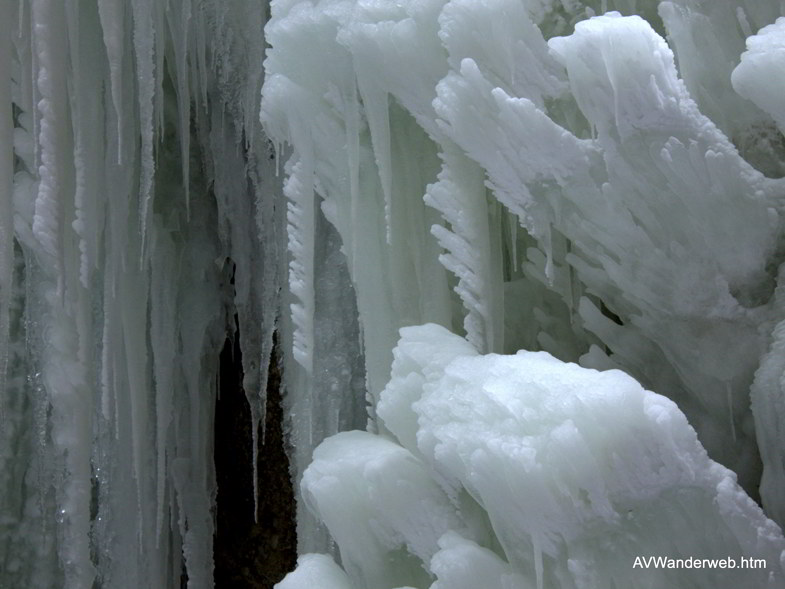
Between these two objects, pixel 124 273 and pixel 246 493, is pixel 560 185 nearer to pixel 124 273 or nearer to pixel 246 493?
pixel 124 273

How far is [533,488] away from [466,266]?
0.41 meters

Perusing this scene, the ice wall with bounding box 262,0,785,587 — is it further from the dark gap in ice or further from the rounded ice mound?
the dark gap in ice

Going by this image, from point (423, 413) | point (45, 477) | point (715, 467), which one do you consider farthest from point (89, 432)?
point (715, 467)

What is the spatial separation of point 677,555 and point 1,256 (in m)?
1.33

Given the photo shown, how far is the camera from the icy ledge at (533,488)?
0.99m

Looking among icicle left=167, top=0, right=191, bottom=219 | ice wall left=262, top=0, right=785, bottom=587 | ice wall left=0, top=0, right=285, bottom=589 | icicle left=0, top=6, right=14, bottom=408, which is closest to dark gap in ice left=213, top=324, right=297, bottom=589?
→ ice wall left=0, top=0, right=285, bottom=589

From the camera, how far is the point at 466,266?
1.33 meters

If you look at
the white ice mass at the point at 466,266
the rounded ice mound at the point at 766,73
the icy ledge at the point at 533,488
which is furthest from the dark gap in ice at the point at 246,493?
the rounded ice mound at the point at 766,73

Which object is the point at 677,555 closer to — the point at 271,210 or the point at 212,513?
the point at 271,210

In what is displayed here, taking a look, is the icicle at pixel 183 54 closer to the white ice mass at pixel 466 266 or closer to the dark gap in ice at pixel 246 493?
the white ice mass at pixel 466 266

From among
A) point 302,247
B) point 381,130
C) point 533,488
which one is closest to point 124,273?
point 302,247

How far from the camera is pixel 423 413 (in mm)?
1169

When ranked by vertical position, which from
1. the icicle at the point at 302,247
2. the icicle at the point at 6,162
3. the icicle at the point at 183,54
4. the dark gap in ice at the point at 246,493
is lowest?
the dark gap in ice at the point at 246,493

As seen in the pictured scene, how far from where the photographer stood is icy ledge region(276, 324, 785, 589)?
0.99 m
